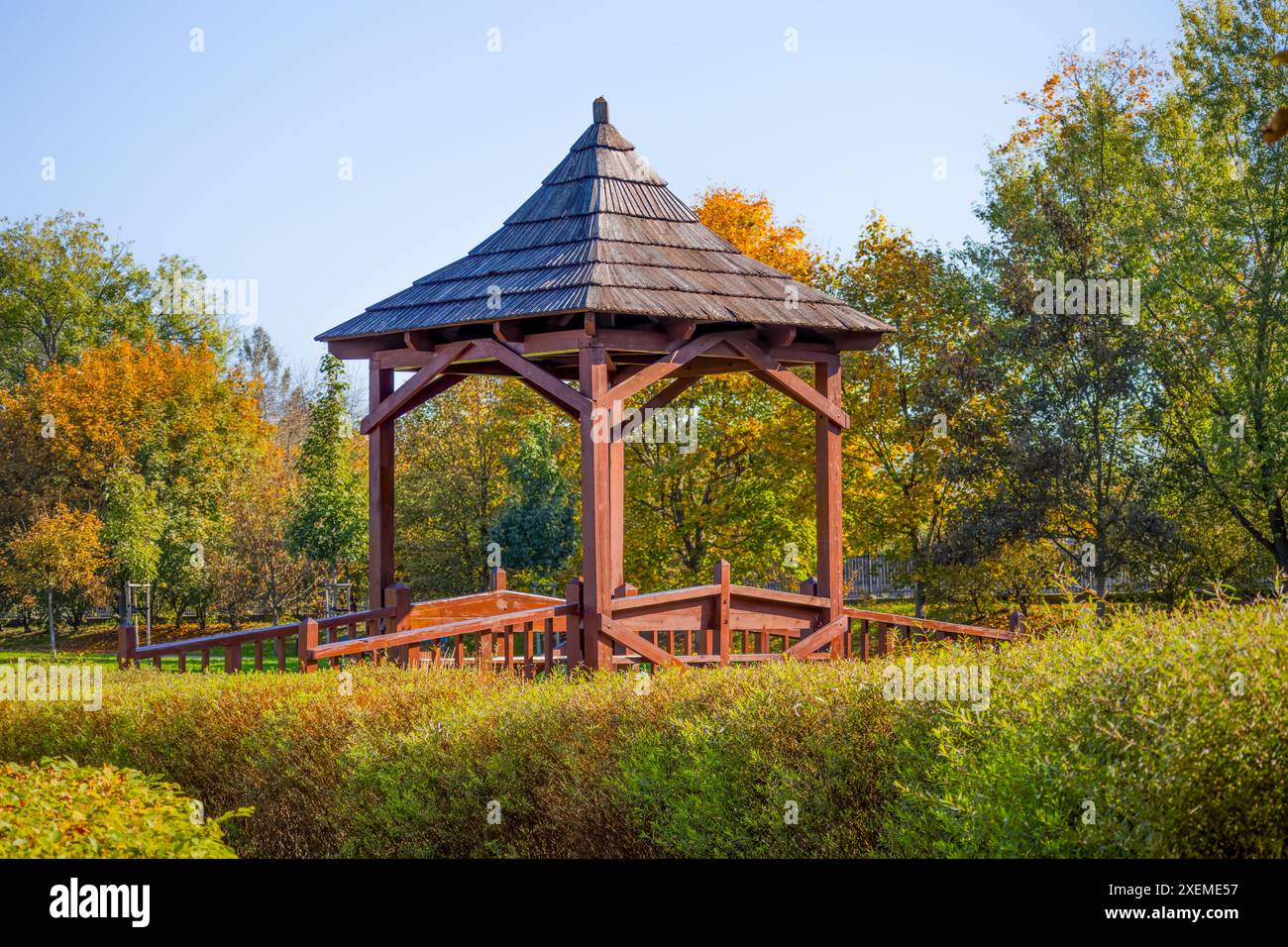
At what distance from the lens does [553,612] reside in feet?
36.0


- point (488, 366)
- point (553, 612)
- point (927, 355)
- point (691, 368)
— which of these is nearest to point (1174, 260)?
point (927, 355)

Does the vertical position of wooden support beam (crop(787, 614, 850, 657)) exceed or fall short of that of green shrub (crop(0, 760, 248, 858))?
it falls short

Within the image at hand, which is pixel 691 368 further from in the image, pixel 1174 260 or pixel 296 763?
pixel 1174 260

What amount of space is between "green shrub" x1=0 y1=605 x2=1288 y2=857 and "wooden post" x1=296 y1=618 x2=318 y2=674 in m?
0.48

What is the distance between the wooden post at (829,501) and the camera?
12.3 m

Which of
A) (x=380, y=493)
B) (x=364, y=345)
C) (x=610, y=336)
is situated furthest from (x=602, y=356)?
(x=380, y=493)

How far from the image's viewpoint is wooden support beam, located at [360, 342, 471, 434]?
37.5ft

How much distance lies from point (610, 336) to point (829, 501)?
2.87 metres

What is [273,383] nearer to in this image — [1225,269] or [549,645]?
[1225,269]

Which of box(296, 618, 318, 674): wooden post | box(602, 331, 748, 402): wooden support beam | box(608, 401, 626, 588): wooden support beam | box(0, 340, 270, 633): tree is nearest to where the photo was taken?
box(296, 618, 318, 674): wooden post

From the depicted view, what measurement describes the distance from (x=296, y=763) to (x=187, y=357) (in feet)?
105

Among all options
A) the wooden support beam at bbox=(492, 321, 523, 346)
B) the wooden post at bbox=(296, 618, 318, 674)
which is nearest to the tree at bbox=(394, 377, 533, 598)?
the wooden support beam at bbox=(492, 321, 523, 346)

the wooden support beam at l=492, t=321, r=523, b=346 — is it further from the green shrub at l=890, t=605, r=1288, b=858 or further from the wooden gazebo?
the green shrub at l=890, t=605, r=1288, b=858

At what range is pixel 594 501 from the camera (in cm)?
1063
